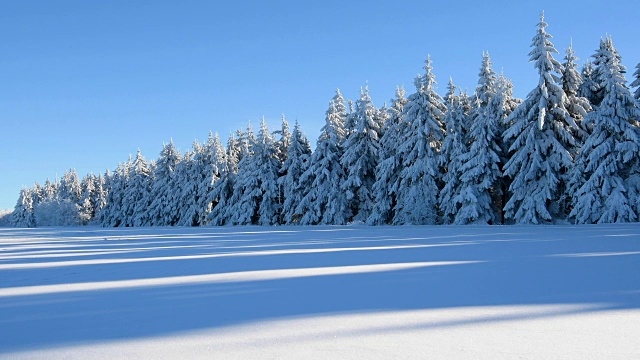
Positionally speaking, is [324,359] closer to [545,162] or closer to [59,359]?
[59,359]

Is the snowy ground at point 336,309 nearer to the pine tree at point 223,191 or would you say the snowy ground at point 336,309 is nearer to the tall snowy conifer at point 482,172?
the tall snowy conifer at point 482,172

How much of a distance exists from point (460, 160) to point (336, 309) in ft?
84.1

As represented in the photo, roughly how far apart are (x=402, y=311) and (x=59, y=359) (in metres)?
2.59

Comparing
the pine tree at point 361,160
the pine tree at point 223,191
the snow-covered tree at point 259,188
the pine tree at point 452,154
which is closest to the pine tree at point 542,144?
the pine tree at point 452,154

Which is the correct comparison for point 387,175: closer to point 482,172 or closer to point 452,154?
point 452,154

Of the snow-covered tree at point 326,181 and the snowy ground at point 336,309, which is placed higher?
the snow-covered tree at point 326,181

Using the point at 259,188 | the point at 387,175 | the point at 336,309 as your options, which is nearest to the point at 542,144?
the point at 387,175

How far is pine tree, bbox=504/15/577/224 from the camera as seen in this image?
2377cm

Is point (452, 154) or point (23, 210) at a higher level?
point (452, 154)

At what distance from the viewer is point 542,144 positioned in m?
24.1

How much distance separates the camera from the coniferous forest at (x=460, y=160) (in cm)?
2203

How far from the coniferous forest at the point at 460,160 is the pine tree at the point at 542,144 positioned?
2.7 inches

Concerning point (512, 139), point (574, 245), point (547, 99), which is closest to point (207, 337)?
point (574, 245)

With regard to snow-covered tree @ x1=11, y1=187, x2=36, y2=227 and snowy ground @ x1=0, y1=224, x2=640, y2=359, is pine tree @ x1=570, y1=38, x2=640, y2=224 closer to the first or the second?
snowy ground @ x1=0, y1=224, x2=640, y2=359
